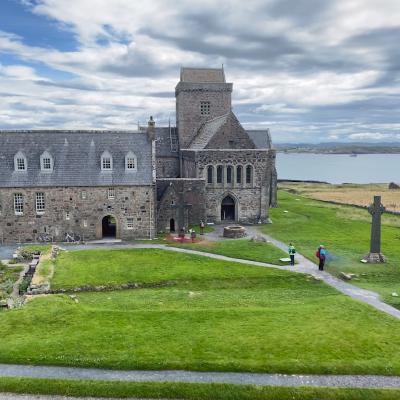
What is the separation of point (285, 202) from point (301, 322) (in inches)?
2012

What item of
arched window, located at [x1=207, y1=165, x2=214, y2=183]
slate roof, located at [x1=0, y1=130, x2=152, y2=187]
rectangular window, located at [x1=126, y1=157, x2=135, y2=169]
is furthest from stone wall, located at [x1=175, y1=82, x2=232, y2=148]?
rectangular window, located at [x1=126, y1=157, x2=135, y2=169]

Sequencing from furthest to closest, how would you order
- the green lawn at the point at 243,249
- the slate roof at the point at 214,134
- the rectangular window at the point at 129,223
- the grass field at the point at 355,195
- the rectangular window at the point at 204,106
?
1. the grass field at the point at 355,195
2. the rectangular window at the point at 204,106
3. the slate roof at the point at 214,134
4. the rectangular window at the point at 129,223
5. the green lawn at the point at 243,249

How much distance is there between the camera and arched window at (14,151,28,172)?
4175 cm

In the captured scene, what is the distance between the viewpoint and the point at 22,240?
4156 cm

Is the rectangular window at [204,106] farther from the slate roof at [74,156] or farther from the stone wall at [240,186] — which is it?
the slate roof at [74,156]

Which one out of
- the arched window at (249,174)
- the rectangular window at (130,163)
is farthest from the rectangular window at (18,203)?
the arched window at (249,174)

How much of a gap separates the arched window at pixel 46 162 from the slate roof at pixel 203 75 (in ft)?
79.1

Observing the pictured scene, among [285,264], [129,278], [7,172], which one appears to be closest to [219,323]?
[129,278]

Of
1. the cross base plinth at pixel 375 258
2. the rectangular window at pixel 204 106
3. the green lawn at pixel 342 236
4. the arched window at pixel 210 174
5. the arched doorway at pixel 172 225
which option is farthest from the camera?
the rectangular window at pixel 204 106

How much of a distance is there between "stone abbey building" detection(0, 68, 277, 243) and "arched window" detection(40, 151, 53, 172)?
0.29 ft

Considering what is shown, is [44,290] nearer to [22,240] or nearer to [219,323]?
[219,323]

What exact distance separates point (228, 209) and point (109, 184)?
49.3 ft

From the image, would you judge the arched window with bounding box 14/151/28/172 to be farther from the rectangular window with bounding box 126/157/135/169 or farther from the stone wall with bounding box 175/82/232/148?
the stone wall with bounding box 175/82/232/148

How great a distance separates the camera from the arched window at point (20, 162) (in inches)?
1644
